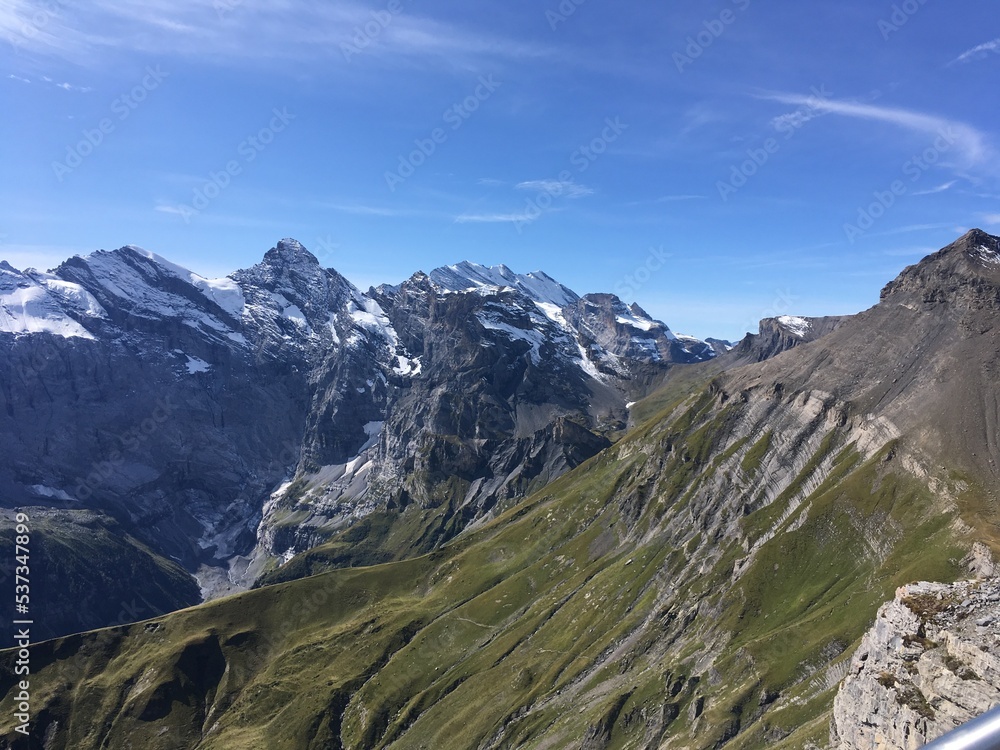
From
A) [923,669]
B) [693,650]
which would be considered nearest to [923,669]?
[923,669]

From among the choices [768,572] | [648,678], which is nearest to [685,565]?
[768,572]

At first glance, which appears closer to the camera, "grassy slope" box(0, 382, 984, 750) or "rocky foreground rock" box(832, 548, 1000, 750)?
"rocky foreground rock" box(832, 548, 1000, 750)

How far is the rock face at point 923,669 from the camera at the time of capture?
51.5 metres

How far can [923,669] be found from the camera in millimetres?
56125

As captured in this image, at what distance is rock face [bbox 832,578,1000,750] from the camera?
51531mm

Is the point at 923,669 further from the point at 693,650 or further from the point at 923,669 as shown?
the point at 693,650

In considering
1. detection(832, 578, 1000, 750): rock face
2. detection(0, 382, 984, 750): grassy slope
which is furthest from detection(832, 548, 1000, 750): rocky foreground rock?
detection(0, 382, 984, 750): grassy slope

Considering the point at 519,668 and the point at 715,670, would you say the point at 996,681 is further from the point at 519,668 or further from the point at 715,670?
the point at 519,668

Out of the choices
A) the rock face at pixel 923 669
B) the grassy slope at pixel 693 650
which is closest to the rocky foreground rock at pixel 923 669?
the rock face at pixel 923 669

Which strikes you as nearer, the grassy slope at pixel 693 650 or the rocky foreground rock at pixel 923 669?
the rocky foreground rock at pixel 923 669

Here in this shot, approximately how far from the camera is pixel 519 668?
584ft

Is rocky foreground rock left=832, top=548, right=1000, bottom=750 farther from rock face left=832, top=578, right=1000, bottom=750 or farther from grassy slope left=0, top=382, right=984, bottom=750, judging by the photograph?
grassy slope left=0, top=382, right=984, bottom=750

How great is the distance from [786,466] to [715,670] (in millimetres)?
83048

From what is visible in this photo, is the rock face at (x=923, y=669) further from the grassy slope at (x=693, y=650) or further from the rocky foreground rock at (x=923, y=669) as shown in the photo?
the grassy slope at (x=693, y=650)
